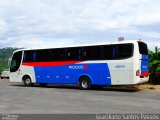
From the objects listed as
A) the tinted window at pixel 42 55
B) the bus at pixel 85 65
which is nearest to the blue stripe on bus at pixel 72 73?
the bus at pixel 85 65

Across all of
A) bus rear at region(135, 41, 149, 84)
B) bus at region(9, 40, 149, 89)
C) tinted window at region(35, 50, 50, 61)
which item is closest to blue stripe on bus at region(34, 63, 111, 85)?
bus at region(9, 40, 149, 89)

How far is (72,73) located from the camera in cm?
2420

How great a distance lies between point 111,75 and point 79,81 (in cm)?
258

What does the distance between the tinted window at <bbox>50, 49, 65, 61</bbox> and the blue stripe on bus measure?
61 cm

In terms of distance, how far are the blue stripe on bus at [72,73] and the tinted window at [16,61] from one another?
172 centimetres

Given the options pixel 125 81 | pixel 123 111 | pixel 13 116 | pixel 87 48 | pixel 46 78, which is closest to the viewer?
pixel 13 116

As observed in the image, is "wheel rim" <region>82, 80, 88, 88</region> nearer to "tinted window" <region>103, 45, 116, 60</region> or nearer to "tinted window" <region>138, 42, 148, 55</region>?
"tinted window" <region>103, 45, 116, 60</region>

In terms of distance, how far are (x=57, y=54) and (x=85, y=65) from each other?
97.7 inches

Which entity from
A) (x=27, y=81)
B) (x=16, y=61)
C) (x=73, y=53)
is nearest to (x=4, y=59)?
(x=16, y=61)

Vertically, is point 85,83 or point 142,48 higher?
point 142,48

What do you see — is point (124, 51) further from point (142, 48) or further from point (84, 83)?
point (84, 83)

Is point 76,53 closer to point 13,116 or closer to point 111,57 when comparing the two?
point 111,57

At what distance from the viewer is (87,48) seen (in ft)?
76.0

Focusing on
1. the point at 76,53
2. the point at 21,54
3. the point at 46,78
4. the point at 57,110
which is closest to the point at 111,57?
the point at 76,53
